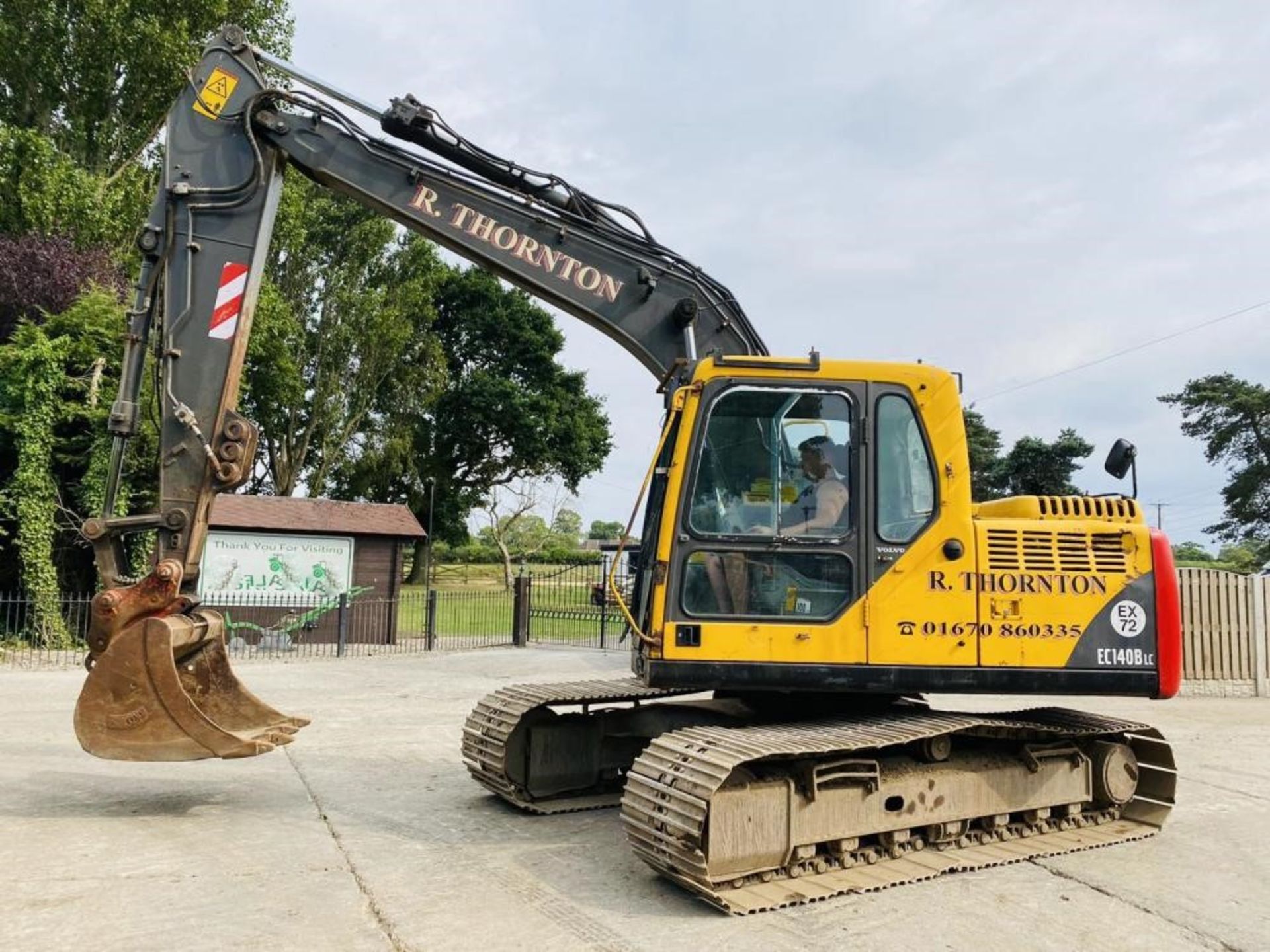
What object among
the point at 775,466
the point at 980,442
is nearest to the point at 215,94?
the point at 775,466

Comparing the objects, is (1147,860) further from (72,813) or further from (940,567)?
(72,813)

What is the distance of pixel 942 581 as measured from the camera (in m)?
5.27

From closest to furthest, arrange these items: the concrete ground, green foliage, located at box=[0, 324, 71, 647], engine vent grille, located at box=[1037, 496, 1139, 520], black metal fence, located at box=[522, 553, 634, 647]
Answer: the concrete ground → engine vent grille, located at box=[1037, 496, 1139, 520] → green foliage, located at box=[0, 324, 71, 647] → black metal fence, located at box=[522, 553, 634, 647]

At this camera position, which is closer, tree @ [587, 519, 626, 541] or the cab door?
the cab door

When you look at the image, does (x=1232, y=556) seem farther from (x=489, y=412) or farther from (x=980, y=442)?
(x=489, y=412)

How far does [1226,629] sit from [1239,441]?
32394 mm

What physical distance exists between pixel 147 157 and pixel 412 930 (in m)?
23.4

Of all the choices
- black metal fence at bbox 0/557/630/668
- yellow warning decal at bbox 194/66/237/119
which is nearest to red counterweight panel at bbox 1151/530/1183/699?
yellow warning decal at bbox 194/66/237/119

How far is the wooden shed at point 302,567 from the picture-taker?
60.1 feet

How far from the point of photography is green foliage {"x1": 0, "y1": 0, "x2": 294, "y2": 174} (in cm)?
2052

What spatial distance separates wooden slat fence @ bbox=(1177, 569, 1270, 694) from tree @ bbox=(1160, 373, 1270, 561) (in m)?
29.6

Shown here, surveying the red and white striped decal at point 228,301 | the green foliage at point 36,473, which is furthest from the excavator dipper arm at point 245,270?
the green foliage at point 36,473

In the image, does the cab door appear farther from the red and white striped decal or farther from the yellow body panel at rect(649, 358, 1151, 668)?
the red and white striped decal

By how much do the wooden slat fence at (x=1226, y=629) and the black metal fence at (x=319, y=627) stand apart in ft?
27.0
